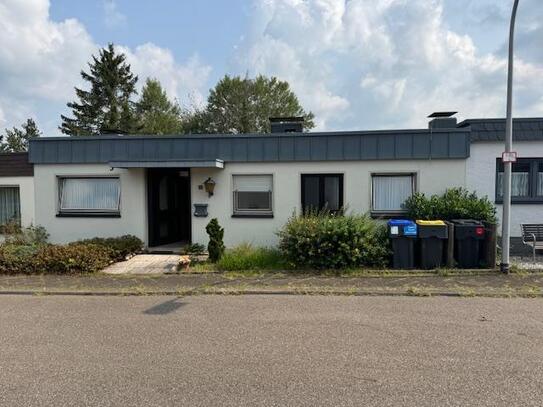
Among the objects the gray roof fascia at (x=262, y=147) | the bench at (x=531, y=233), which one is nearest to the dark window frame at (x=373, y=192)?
the gray roof fascia at (x=262, y=147)

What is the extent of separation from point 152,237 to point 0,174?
4.67 m

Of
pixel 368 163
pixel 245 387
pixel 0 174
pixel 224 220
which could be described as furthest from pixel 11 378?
pixel 0 174

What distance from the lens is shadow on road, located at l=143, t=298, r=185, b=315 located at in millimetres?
6316

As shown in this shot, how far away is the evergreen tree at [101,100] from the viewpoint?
42531 mm

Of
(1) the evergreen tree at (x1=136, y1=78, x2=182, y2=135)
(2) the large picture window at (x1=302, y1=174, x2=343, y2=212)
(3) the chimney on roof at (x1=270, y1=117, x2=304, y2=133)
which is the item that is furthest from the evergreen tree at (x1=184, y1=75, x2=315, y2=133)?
(2) the large picture window at (x1=302, y1=174, x2=343, y2=212)

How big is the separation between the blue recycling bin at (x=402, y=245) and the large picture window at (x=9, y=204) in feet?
34.1

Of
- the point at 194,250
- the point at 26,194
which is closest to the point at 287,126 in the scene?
the point at 194,250

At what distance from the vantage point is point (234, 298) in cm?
709

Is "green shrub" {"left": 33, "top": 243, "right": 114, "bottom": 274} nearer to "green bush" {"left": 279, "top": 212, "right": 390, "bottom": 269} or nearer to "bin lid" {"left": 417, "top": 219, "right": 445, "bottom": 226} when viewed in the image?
"green bush" {"left": 279, "top": 212, "right": 390, "bottom": 269}

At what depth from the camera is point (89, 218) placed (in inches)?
457

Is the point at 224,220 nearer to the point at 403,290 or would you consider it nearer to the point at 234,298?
the point at 234,298

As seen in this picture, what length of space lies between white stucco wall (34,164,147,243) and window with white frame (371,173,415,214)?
20.5 feet

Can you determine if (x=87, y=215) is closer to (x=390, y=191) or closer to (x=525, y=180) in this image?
(x=390, y=191)

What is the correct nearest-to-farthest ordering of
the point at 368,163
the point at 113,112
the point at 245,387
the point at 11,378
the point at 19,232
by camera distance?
the point at 245,387 → the point at 11,378 → the point at 368,163 → the point at 19,232 → the point at 113,112
